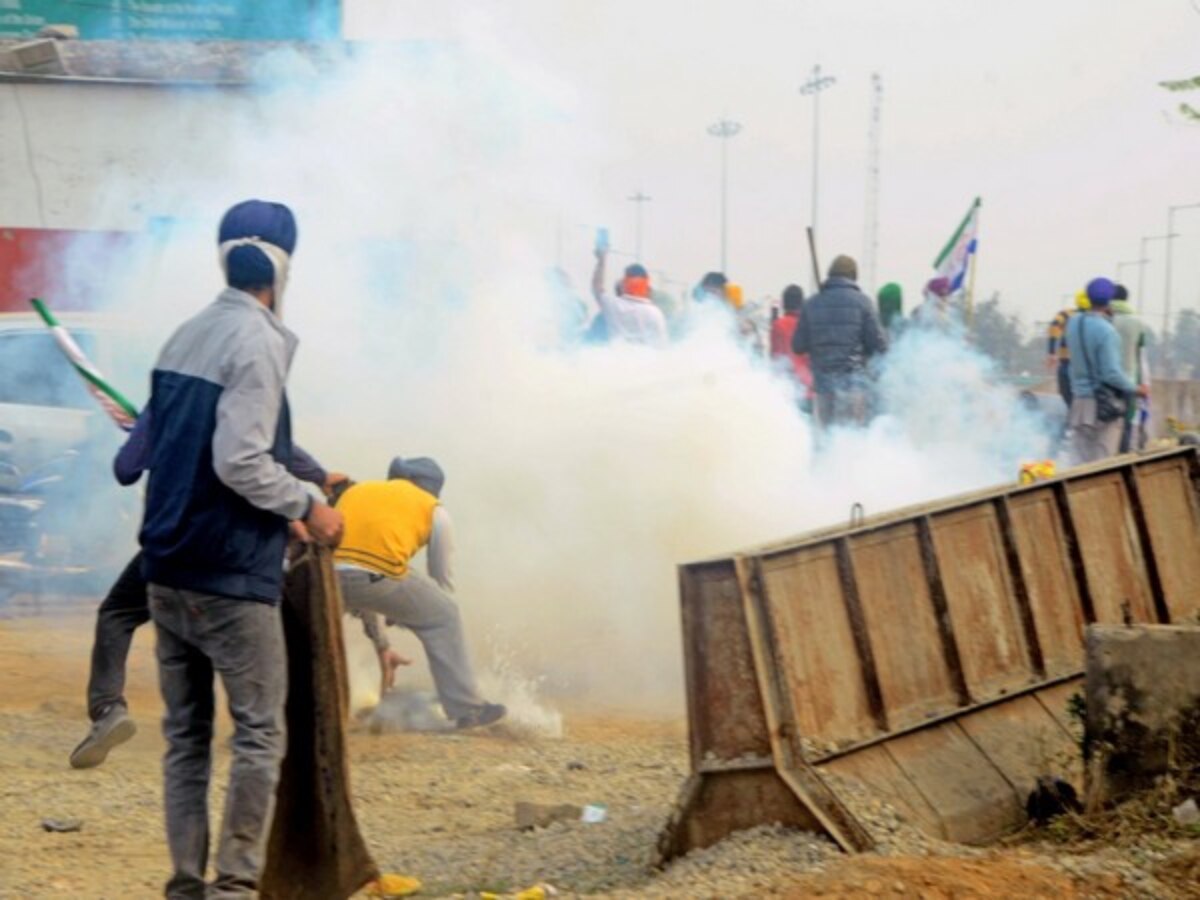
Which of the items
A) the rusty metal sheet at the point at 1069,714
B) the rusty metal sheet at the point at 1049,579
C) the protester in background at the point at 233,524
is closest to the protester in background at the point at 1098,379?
the rusty metal sheet at the point at 1049,579

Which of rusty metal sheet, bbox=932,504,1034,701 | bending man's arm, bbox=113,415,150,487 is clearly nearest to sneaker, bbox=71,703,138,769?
bending man's arm, bbox=113,415,150,487

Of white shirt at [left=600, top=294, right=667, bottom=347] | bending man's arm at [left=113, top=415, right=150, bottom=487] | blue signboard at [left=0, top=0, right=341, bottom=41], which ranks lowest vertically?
bending man's arm at [left=113, top=415, right=150, bottom=487]

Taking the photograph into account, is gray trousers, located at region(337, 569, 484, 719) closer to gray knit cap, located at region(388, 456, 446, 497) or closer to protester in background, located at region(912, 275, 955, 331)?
gray knit cap, located at region(388, 456, 446, 497)

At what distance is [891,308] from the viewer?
1494 centimetres

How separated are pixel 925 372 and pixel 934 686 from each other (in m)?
7.37

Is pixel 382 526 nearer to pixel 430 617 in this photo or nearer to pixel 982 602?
pixel 430 617

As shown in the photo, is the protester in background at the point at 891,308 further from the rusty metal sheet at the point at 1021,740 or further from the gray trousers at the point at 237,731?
the gray trousers at the point at 237,731

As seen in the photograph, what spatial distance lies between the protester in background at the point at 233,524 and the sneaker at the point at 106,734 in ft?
7.17

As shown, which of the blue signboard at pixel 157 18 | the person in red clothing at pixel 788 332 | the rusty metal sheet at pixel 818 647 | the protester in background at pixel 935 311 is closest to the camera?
the rusty metal sheet at pixel 818 647

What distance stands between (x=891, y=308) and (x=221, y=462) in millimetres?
10592

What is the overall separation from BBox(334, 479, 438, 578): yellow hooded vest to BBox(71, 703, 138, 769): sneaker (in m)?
1.67

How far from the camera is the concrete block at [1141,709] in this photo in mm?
6301

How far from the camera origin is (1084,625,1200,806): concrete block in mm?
6301

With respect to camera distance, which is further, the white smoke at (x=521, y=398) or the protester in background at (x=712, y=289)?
the protester in background at (x=712, y=289)
